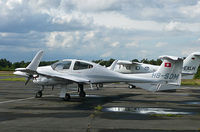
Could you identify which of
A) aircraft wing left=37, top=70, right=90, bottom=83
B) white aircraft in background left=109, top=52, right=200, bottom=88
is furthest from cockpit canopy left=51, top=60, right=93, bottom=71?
white aircraft in background left=109, top=52, right=200, bottom=88

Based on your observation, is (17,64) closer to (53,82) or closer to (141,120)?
(53,82)

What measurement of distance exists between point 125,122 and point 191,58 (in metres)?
23.2

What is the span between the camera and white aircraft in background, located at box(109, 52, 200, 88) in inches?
1225

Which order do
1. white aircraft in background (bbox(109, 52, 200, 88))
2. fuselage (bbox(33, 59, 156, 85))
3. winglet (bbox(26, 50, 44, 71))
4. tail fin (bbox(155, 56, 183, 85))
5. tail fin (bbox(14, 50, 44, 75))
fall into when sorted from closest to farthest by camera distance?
tail fin (bbox(14, 50, 44, 75)), winglet (bbox(26, 50, 44, 71)), tail fin (bbox(155, 56, 183, 85)), fuselage (bbox(33, 59, 156, 85)), white aircraft in background (bbox(109, 52, 200, 88))

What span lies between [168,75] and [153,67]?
60.7ft

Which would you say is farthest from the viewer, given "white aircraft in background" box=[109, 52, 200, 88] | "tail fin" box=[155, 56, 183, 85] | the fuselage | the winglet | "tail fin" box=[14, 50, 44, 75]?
"white aircraft in background" box=[109, 52, 200, 88]

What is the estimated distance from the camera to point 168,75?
17.6m

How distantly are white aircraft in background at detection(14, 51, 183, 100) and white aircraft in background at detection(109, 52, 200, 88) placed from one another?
41.7 feet

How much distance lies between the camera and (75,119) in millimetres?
11250

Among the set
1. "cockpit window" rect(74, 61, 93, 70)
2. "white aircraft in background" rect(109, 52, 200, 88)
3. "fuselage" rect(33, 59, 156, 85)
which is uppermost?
"white aircraft in background" rect(109, 52, 200, 88)

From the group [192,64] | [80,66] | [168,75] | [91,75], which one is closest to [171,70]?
[168,75]

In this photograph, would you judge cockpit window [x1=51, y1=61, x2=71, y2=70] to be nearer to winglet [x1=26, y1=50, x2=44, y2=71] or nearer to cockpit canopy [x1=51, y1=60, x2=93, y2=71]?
cockpit canopy [x1=51, y1=60, x2=93, y2=71]

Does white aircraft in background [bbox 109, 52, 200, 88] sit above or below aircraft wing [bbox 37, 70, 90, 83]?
above

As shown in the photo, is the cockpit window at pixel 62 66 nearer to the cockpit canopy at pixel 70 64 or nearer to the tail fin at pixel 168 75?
the cockpit canopy at pixel 70 64
